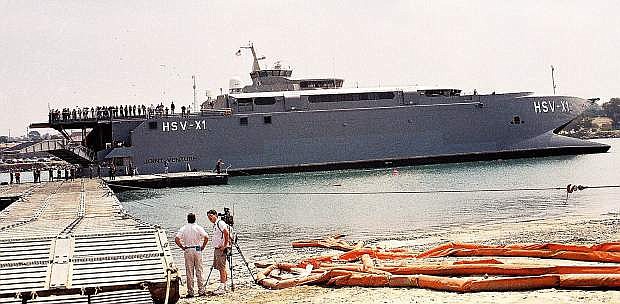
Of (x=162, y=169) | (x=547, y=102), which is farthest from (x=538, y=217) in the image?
(x=547, y=102)

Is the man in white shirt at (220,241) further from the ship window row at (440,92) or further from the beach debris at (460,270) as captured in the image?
the ship window row at (440,92)

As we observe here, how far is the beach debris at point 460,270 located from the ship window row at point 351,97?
33.2 metres

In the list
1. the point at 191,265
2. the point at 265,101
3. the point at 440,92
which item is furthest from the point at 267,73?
the point at 191,265

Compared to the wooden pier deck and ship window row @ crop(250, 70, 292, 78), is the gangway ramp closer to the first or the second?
ship window row @ crop(250, 70, 292, 78)

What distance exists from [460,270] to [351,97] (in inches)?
1438

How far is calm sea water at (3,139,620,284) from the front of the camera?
1681cm

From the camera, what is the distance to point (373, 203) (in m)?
23.2

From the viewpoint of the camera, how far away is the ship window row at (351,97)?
44406mm

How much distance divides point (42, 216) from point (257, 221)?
570cm

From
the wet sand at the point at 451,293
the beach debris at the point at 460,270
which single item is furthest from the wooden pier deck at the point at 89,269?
the beach debris at the point at 460,270

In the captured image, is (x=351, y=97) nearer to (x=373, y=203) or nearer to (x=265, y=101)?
(x=265, y=101)

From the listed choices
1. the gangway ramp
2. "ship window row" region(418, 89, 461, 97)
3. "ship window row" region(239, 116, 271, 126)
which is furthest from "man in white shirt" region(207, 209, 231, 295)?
"ship window row" region(418, 89, 461, 97)

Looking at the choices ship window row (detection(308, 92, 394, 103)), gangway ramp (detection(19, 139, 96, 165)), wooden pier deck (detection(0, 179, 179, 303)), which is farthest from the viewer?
ship window row (detection(308, 92, 394, 103))

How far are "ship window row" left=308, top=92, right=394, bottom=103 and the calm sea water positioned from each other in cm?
607
